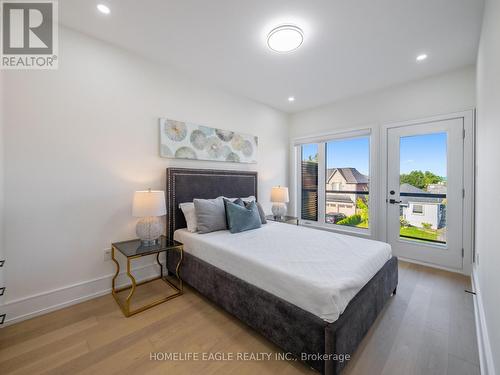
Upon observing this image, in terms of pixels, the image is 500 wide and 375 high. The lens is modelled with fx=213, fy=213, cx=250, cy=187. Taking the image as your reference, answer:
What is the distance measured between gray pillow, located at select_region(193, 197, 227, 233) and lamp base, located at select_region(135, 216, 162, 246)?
18.9 inches

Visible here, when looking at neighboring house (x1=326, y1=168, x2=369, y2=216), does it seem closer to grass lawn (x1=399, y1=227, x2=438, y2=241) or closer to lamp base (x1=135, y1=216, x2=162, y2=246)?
grass lawn (x1=399, y1=227, x2=438, y2=241)

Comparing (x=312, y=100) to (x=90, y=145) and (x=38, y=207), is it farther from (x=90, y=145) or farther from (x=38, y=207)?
(x=38, y=207)

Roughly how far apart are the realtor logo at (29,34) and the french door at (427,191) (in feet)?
14.2

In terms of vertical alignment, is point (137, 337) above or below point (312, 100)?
below

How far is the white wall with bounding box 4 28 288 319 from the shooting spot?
1893 millimetres

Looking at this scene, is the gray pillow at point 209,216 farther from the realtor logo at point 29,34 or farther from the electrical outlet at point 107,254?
the realtor logo at point 29,34

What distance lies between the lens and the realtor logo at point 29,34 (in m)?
1.84

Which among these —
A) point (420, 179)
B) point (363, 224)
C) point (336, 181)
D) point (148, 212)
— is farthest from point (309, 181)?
point (148, 212)

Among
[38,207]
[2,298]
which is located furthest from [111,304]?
[38,207]

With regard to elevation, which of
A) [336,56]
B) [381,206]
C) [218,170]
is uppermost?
[336,56]

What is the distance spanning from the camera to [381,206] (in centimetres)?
346

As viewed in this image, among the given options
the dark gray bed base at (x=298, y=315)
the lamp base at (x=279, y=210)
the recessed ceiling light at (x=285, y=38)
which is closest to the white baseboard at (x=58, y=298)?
the dark gray bed base at (x=298, y=315)

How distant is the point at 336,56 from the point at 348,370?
3.01 m

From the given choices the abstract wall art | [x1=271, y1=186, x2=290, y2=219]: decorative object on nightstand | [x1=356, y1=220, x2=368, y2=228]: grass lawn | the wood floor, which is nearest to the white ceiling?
the abstract wall art
